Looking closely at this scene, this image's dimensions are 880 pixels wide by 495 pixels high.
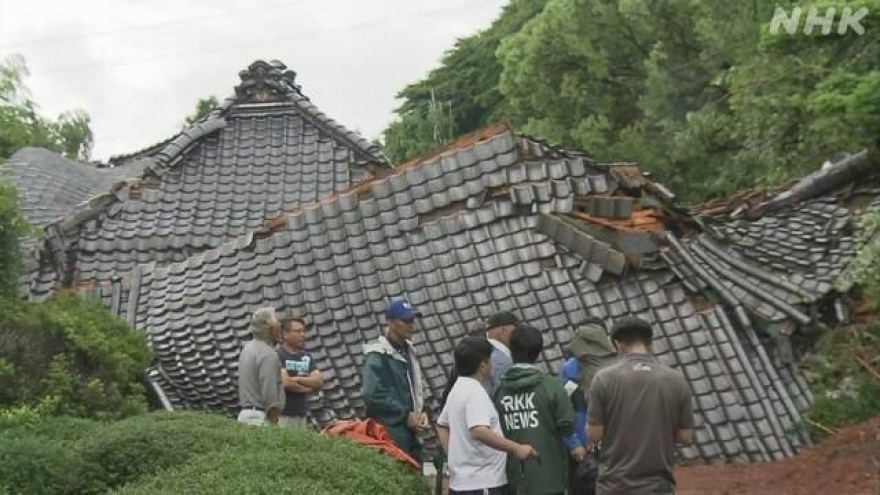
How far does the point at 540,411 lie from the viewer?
20.3 ft

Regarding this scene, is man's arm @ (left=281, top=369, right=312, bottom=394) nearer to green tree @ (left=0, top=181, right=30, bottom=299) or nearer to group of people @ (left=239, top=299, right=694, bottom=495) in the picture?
group of people @ (left=239, top=299, right=694, bottom=495)

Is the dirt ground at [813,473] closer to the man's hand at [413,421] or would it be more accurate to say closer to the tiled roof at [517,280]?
the tiled roof at [517,280]

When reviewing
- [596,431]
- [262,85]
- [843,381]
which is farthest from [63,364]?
[262,85]

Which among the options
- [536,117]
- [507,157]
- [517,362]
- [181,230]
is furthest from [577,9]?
[517,362]

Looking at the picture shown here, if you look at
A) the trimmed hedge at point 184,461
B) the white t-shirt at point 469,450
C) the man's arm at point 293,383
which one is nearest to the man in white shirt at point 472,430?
the white t-shirt at point 469,450

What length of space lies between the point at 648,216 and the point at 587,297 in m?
1.35

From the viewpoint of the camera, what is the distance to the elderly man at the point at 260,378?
26.8 feet

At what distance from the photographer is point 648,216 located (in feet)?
40.5

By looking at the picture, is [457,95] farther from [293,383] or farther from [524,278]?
[293,383]

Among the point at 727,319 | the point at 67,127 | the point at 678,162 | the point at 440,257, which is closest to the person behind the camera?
the point at 727,319

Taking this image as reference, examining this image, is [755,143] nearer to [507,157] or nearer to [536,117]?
[507,157]

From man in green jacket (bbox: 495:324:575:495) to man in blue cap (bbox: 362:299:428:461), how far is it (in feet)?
4.45

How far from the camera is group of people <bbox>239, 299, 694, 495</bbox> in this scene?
5.62 m

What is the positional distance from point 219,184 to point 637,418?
13405mm
